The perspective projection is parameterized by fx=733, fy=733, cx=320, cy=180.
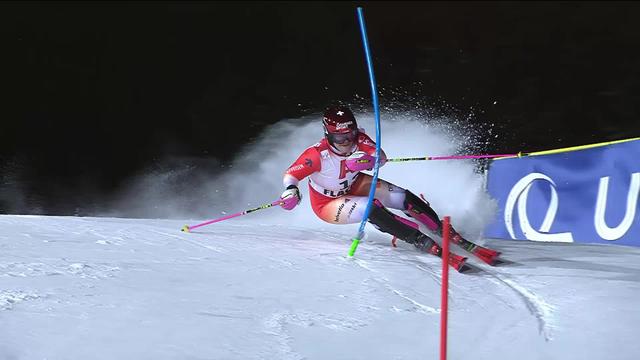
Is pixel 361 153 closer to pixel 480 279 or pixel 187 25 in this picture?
pixel 480 279

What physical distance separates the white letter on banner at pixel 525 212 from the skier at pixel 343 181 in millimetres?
975

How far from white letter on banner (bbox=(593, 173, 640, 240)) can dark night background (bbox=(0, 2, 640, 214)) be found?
8.17ft

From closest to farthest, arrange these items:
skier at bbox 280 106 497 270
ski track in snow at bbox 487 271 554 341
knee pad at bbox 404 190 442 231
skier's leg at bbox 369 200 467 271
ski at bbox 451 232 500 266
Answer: ski track in snow at bbox 487 271 554 341
ski at bbox 451 232 500 266
skier's leg at bbox 369 200 467 271
skier at bbox 280 106 497 270
knee pad at bbox 404 190 442 231

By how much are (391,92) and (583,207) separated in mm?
3428

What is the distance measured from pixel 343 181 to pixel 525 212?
62.7 inches

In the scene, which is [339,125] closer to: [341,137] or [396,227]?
[341,137]

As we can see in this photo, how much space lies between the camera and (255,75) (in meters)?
8.30

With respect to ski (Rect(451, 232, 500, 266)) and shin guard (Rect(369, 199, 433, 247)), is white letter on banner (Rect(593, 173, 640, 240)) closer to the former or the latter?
ski (Rect(451, 232, 500, 266))

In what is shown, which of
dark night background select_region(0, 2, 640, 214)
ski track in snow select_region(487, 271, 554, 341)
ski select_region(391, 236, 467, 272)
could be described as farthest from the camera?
dark night background select_region(0, 2, 640, 214)

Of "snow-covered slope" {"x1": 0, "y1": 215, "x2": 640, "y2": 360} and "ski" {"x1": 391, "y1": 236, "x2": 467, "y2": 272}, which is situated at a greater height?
"ski" {"x1": 391, "y1": 236, "x2": 467, "y2": 272}

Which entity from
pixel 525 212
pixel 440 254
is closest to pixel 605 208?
pixel 525 212

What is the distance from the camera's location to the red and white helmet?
16.3 feet

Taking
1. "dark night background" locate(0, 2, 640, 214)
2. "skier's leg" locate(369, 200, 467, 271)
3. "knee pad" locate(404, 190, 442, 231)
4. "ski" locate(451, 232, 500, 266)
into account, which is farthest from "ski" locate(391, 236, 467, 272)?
"dark night background" locate(0, 2, 640, 214)

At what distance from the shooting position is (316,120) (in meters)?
8.34
